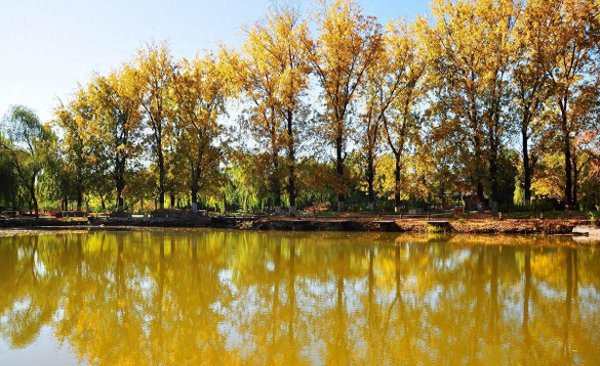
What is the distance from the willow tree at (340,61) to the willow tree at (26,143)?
23.3 m

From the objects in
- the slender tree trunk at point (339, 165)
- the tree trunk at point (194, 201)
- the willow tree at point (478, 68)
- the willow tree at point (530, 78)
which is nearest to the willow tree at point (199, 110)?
the tree trunk at point (194, 201)

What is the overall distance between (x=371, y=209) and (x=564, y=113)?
46.7 feet

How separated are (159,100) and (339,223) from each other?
2092 cm

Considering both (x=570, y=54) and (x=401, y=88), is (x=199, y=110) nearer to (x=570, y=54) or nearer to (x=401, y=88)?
(x=401, y=88)

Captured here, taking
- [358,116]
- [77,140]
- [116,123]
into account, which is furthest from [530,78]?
[77,140]

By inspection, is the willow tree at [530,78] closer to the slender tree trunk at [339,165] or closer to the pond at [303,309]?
the slender tree trunk at [339,165]

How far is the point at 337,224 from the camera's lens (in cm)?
3203

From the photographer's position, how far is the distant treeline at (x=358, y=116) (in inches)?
1238

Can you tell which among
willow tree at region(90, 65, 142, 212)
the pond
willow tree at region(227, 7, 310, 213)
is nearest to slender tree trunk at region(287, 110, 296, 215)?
willow tree at region(227, 7, 310, 213)

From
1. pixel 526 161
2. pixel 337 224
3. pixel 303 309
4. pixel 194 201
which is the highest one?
pixel 526 161

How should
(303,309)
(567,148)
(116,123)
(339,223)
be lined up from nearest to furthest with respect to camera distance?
(303,309) < (567,148) < (339,223) < (116,123)

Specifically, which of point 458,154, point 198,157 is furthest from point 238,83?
point 458,154

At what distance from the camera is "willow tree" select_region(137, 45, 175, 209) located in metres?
41.6

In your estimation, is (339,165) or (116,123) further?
(116,123)
